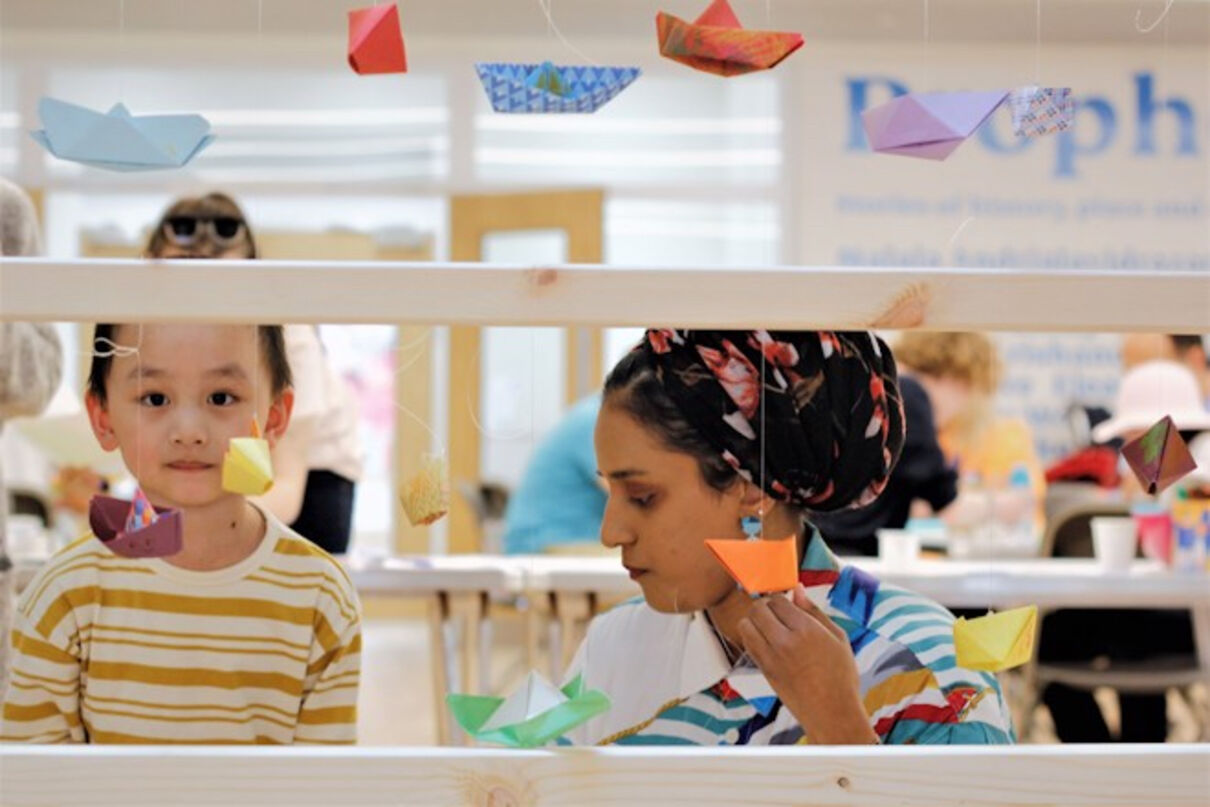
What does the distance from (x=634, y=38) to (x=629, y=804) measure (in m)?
6.37

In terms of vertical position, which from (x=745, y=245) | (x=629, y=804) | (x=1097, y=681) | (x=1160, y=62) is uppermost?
(x=1160, y=62)

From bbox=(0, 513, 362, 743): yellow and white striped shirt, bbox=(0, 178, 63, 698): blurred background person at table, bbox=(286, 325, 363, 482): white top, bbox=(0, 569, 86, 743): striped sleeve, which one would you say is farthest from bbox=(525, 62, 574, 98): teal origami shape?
bbox=(286, 325, 363, 482): white top

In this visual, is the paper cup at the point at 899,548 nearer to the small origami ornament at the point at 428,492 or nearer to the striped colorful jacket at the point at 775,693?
the striped colorful jacket at the point at 775,693

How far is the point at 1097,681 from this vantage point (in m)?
4.00

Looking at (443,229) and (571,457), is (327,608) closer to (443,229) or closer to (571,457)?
(571,457)

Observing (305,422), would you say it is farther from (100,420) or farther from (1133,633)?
(1133,633)

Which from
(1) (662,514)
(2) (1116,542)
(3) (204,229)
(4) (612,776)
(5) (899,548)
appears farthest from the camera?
(2) (1116,542)

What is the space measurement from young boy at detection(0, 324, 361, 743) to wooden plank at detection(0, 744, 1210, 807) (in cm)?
51

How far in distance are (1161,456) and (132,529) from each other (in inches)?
29.6

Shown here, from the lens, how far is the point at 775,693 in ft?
4.33

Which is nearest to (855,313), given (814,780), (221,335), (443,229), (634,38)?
(814,780)

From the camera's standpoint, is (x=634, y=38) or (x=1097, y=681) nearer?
(x=1097, y=681)

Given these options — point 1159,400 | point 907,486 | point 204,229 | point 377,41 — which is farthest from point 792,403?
point 1159,400

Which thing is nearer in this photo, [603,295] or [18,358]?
[603,295]
